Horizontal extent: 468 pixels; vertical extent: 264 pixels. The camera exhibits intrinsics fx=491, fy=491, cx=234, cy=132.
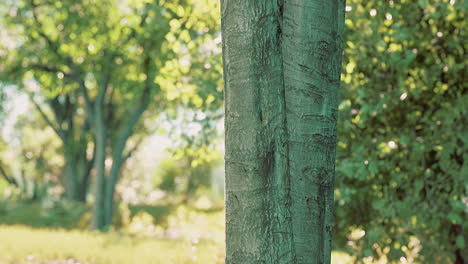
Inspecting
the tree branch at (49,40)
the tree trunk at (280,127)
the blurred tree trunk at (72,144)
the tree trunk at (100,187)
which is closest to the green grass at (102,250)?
the tree trunk at (280,127)

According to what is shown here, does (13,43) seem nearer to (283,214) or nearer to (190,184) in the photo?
(283,214)

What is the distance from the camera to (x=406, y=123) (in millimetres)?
6375

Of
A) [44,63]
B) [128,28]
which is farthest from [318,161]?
[44,63]

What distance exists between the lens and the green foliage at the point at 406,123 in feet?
18.9

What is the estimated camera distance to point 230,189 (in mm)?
2986

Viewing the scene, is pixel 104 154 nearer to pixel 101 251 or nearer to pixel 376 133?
pixel 101 251

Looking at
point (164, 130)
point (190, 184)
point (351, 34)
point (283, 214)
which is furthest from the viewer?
point (190, 184)

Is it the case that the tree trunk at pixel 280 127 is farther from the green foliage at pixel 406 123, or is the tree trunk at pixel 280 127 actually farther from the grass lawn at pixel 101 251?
the grass lawn at pixel 101 251

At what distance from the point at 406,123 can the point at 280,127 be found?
12.9ft

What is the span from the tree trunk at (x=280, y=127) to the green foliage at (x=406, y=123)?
2.43m

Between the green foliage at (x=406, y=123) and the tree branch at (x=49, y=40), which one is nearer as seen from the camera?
the green foliage at (x=406, y=123)

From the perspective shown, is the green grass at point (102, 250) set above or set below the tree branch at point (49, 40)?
below

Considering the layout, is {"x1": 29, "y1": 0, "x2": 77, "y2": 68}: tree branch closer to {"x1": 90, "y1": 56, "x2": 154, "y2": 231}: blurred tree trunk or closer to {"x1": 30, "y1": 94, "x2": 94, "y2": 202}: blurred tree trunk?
{"x1": 90, "y1": 56, "x2": 154, "y2": 231}: blurred tree trunk

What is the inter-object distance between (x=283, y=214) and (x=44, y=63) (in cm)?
1609
